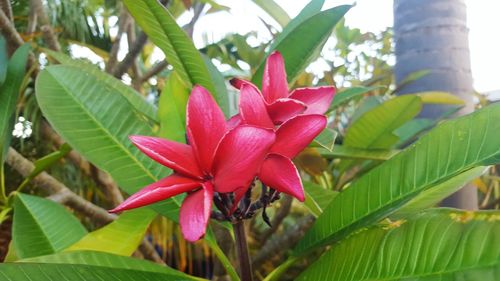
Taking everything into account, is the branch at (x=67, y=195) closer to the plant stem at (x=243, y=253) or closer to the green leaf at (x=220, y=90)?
the green leaf at (x=220, y=90)

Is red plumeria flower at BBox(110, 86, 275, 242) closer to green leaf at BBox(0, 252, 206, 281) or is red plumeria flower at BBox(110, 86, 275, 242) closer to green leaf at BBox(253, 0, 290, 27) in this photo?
green leaf at BBox(0, 252, 206, 281)

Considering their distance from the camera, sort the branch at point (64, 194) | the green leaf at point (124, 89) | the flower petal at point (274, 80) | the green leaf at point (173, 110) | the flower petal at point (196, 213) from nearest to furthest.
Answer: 1. the flower petal at point (196, 213)
2. the flower petal at point (274, 80)
3. the green leaf at point (173, 110)
4. the green leaf at point (124, 89)
5. the branch at point (64, 194)

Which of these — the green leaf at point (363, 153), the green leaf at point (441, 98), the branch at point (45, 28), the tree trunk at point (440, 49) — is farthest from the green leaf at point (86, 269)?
the tree trunk at point (440, 49)

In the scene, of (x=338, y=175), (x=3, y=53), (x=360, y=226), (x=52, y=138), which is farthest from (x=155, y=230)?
(x=360, y=226)

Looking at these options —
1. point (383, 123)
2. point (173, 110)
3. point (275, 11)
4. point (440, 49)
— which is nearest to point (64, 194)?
point (173, 110)

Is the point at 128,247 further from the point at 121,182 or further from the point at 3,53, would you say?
the point at 3,53

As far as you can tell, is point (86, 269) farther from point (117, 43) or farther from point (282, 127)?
point (117, 43)
